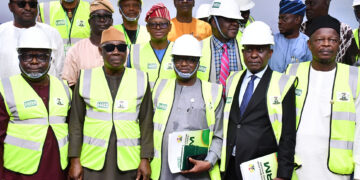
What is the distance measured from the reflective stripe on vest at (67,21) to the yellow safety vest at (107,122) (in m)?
2.44

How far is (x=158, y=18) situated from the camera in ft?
19.4

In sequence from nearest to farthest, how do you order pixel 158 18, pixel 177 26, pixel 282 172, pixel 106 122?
pixel 282 172 < pixel 106 122 < pixel 158 18 < pixel 177 26

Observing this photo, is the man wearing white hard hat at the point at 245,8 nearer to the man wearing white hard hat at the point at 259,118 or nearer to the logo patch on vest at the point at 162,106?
the man wearing white hard hat at the point at 259,118

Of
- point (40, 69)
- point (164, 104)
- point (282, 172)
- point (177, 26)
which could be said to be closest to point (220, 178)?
point (282, 172)

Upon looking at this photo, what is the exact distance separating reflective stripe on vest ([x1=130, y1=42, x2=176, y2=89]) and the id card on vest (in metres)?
1.87

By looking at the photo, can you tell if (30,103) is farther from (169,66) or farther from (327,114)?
(327,114)

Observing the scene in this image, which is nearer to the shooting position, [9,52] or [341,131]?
[341,131]

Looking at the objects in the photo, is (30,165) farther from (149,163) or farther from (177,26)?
(177,26)

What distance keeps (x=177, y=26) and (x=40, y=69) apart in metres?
2.98

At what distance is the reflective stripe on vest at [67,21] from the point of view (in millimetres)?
7211

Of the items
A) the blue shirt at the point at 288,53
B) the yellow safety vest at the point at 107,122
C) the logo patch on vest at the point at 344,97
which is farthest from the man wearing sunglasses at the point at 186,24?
the logo patch on vest at the point at 344,97

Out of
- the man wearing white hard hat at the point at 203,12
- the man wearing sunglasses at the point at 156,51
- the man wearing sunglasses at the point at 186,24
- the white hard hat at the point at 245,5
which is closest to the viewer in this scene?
the man wearing sunglasses at the point at 156,51

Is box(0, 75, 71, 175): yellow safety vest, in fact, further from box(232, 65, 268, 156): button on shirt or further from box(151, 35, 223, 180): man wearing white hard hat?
box(232, 65, 268, 156): button on shirt

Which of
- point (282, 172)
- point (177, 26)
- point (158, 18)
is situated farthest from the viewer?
point (177, 26)
